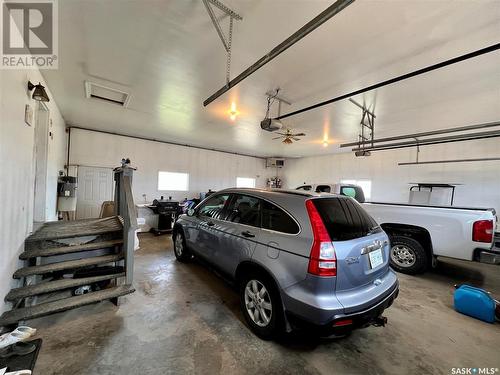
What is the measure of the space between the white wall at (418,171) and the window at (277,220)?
6864 millimetres

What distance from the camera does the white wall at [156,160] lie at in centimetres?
614

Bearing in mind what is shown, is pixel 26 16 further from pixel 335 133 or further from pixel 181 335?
pixel 335 133

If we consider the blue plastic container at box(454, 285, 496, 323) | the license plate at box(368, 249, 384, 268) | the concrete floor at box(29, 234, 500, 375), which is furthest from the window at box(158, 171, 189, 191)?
the blue plastic container at box(454, 285, 496, 323)

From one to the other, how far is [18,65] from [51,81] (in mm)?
1261

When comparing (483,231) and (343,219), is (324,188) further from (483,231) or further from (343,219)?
(343,219)

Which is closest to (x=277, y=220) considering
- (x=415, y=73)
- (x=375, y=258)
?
(x=375, y=258)

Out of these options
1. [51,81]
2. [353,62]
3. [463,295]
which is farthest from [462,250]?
[51,81]

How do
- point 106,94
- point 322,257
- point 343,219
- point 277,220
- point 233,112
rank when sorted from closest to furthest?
point 322,257 < point 343,219 < point 277,220 < point 106,94 < point 233,112

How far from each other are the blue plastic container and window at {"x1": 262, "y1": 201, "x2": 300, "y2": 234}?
264 centimetres

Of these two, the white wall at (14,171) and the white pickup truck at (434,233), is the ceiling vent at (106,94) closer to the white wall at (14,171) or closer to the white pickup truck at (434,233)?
the white wall at (14,171)

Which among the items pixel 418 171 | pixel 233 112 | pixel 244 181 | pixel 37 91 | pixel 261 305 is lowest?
pixel 261 305

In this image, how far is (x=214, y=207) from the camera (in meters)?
3.19

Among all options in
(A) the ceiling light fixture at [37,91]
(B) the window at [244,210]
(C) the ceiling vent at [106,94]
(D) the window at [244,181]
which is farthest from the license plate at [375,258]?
(D) the window at [244,181]

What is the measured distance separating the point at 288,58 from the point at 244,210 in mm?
1906
